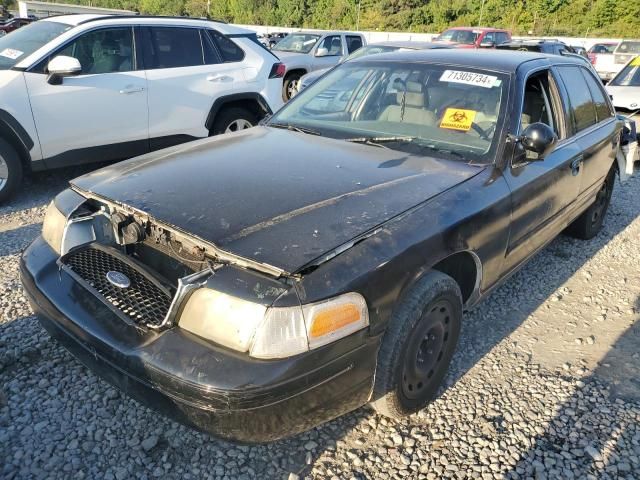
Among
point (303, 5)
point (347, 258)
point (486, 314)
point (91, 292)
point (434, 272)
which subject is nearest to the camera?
point (347, 258)

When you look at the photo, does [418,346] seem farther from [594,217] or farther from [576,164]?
[594,217]

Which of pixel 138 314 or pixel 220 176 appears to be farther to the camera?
pixel 220 176

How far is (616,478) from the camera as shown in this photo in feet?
7.37

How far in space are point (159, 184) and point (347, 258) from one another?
105 centimetres

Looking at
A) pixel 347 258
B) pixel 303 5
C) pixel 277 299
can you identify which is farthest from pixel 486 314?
pixel 303 5

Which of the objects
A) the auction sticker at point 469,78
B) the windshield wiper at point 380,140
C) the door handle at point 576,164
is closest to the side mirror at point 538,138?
the auction sticker at point 469,78

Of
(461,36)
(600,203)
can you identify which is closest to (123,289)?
(600,203)

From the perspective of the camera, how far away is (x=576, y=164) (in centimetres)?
362

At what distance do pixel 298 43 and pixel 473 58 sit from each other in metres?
10.7

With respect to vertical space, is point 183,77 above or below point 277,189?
below

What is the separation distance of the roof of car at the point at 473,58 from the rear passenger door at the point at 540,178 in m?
0.15

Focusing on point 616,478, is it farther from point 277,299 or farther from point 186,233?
point 186,233

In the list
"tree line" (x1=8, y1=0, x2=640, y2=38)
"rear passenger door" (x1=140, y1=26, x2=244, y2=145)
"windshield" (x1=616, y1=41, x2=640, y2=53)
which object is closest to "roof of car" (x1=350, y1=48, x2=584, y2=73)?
"rear passenger door" (x1=140, y1=26, x2=244, y2=145)

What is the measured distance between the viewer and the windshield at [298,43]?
42.4 feet
